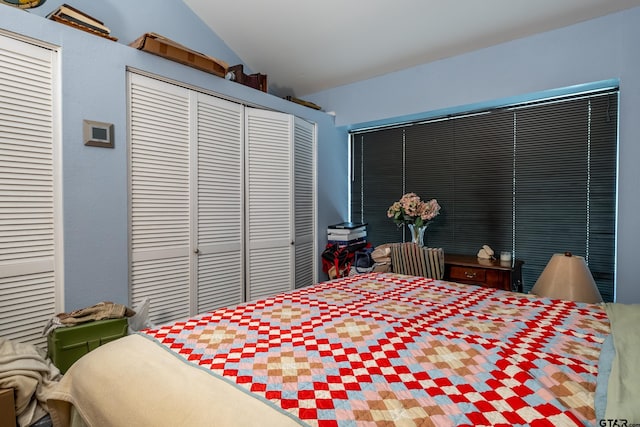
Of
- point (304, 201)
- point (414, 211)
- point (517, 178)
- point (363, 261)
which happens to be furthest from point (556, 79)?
point (304, 201)

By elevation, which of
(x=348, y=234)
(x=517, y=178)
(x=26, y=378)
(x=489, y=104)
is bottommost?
(x=26, y=378)

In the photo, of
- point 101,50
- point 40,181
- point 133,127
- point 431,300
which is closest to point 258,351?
point 431,300

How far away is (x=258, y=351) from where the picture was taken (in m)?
1.17

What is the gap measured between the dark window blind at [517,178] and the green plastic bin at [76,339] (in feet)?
9.32

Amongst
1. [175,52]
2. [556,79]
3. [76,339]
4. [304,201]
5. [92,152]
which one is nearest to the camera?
[76,339]

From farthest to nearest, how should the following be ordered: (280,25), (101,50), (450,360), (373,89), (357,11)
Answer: (373,89)
(280,25)
(357,11)
(101,50)
(450,360)

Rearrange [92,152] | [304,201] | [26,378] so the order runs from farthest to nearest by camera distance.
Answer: [304,201], [92,152], [26,378]

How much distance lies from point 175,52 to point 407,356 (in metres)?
2.55

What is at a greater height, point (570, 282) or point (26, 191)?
point (26, 191)

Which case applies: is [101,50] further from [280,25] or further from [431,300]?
[431,300]

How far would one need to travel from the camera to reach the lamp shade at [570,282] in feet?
6.68

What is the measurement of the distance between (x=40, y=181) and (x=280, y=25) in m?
2.30

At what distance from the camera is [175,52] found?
256cm

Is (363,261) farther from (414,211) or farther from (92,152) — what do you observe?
(92,152)
